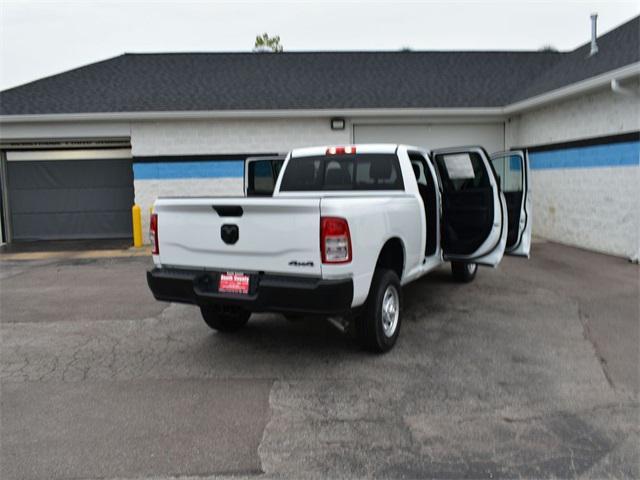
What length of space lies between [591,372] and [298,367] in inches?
98.6

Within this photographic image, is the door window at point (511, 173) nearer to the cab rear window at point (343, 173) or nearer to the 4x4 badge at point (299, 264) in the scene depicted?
the cab rear window at point (343, 173)

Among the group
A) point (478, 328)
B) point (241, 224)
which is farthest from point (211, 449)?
point (478, 328)

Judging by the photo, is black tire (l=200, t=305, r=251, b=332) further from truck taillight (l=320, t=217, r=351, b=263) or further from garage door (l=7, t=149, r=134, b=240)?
garage door (l=7, t=149, r=134, b=240)

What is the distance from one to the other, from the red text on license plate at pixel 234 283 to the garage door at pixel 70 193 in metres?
11.2

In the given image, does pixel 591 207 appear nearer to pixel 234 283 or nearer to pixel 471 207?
pixel 471 207

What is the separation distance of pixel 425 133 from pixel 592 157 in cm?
450

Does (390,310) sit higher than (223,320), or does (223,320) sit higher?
(390,310)

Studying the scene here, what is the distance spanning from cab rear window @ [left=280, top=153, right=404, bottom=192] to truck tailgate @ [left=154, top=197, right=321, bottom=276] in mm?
1972

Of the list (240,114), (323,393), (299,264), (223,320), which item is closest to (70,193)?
(240,114)

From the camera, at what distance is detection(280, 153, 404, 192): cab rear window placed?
593 cm

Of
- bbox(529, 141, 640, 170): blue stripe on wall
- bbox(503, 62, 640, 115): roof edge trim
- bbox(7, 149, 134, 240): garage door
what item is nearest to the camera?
bbox(503, 62, 640, 115): roof edge trim

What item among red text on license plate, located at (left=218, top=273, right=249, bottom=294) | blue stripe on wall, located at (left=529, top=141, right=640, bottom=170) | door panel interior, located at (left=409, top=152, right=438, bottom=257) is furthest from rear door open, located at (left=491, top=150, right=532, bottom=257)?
blue stripe on wall, located at (left=529, top=141, right=640, bottom=170)

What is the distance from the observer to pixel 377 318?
15.4 feet

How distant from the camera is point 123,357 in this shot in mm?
5035
